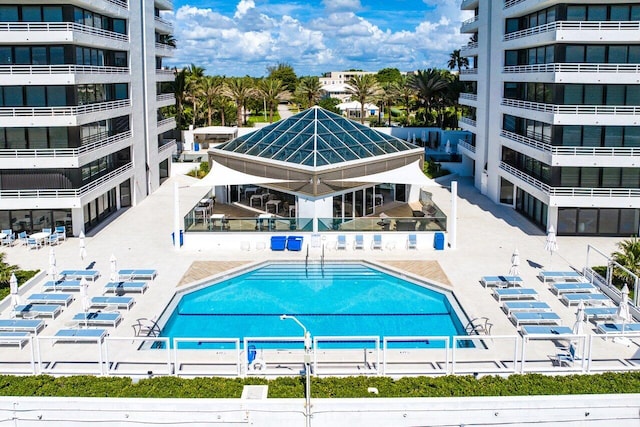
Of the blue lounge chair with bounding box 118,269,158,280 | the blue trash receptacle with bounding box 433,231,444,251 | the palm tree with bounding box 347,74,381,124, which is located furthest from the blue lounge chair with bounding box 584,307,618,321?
the palm tree with bounding box 347,74,381,124

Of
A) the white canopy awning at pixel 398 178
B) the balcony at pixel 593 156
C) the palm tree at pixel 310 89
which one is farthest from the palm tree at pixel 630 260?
the palm tree at pixel 310 89

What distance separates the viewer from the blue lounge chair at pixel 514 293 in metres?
24.1

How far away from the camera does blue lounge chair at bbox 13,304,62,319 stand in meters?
22.6

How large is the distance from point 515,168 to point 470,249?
10.6m

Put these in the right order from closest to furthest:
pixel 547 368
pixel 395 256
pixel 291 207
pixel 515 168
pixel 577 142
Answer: pixel 547 368 → pixel 395 256 → pixel 577 142 → pixel 291 207 → pixel 515 168

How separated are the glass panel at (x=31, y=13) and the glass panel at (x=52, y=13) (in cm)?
28

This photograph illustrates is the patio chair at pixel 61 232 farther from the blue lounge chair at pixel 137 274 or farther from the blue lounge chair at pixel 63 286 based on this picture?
the blue lounge chair at pixel 137 274

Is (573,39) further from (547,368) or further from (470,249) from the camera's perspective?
(547,368)

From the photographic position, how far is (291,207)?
3550cm

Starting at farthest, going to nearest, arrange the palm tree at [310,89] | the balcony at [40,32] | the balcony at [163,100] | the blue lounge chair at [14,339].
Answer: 1. the palm tree at [310,89]
2. the balcony at [163,100]
3. the balcony at [40,32]
4. the blue lounge chair at [14,339]

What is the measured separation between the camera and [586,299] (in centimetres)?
2402

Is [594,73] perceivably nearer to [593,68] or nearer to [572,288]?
[593,68]

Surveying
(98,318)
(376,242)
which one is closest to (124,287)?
(98,318)

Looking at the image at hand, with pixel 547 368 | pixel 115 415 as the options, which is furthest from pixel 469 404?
pixel 115 415
